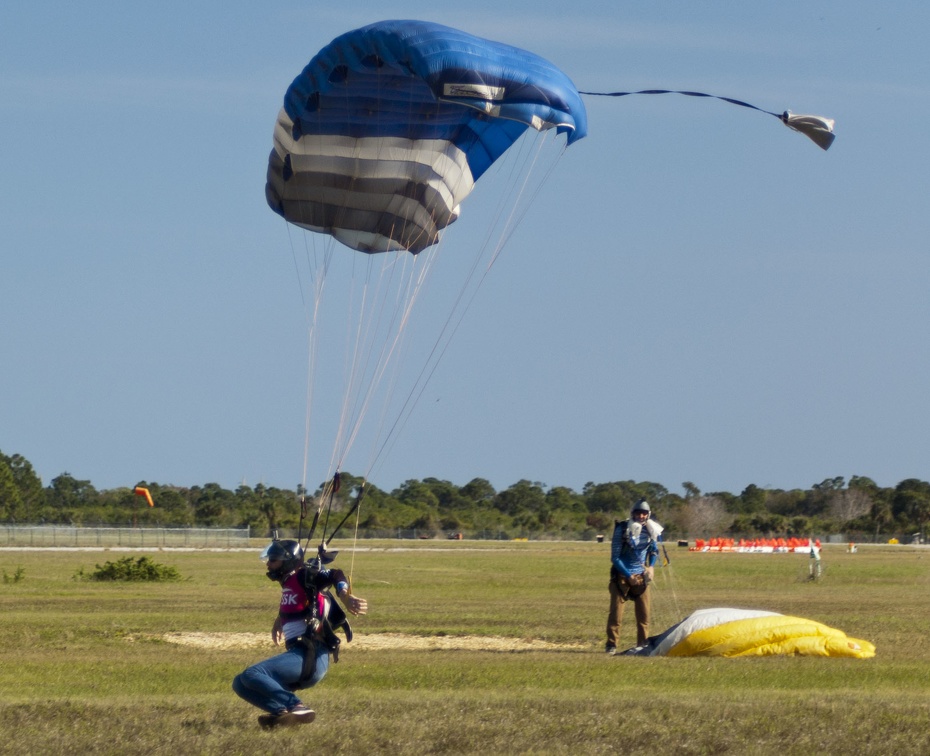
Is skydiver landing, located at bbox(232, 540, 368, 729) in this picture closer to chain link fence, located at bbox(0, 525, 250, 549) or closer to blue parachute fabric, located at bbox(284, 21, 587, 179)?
blue parachute fabric, located at bbox(284, 21, 587, 179)

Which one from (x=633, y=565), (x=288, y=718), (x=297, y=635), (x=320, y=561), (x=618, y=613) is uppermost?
(x=320, y=561)

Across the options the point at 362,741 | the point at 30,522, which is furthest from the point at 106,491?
the point at 362,741

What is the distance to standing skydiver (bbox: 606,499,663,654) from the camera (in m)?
14.9

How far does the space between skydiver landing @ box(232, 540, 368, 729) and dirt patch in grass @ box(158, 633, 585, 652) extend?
6048 mm

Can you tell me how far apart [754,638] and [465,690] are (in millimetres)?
3810

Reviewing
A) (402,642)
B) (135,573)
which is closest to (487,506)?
(135,573)

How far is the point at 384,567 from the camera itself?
1682 inches

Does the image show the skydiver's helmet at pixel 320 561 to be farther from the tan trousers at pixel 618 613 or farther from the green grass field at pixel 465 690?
the tan trousers at pixel 618 613

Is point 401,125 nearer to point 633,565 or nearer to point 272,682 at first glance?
point 633,565

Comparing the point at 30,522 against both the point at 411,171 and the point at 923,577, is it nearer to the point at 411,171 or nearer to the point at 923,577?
the point at 923,577

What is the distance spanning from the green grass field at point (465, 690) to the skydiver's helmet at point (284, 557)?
119 cm

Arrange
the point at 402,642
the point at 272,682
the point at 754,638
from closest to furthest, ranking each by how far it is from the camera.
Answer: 1. the point at 272,682
2. the point at 754,638
3. the point at 402,642

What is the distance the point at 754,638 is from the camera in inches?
545

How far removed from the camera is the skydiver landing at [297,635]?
9461 millimetres
